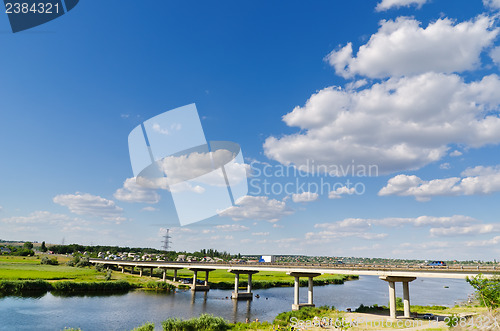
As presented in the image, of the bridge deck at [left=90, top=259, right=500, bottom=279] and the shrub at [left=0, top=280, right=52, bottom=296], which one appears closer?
the bridge deck at [left=90, top=259, right=500, bottom=279]

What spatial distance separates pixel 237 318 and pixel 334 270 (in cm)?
2289

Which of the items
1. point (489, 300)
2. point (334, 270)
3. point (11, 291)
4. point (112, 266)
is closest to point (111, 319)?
point (11, 291)

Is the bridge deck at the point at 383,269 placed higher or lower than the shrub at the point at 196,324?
higher

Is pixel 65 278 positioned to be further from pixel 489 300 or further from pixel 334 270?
pixel 489 300

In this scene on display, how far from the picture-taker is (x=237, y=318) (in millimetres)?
61625

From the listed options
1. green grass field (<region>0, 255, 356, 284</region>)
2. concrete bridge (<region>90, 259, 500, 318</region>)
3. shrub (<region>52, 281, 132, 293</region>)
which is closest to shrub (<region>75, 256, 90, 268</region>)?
green grass field (<region>0, 255, 356, 284</region>)

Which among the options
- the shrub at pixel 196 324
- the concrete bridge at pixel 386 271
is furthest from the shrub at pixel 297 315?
the shrub at pixel 196 324

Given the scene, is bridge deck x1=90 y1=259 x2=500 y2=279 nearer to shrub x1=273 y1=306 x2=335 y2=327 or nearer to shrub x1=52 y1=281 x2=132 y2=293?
shrub x1=273 y1=306 x2=335 y2=327

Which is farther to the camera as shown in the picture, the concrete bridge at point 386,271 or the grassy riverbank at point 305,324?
the concrete bridge at point 386,271

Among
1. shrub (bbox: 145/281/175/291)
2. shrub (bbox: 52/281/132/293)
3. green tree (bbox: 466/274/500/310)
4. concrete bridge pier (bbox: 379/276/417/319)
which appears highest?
green tree (bbox: 466/274/500/310)

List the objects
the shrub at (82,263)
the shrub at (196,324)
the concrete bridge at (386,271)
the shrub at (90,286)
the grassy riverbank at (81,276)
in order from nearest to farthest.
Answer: the shrub at (196,324) < the concrete bridge at (386,271) < the shrub at (90,286) < the grassy riverbank at (81,276) < the shrub at (82,263)

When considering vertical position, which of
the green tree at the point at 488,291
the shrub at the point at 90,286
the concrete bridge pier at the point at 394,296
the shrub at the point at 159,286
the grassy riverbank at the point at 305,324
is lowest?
the shrub at the point at 159,286

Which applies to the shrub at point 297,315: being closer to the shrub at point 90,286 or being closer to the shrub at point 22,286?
the shrub at point 90,286

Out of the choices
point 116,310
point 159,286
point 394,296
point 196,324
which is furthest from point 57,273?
point 394,296
